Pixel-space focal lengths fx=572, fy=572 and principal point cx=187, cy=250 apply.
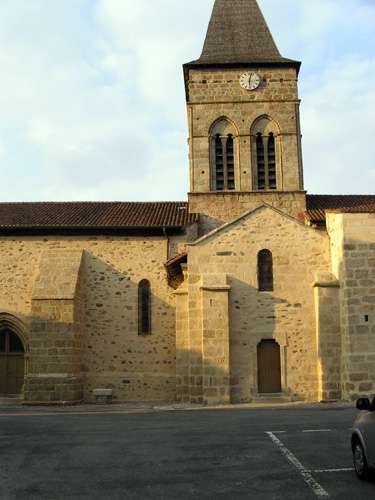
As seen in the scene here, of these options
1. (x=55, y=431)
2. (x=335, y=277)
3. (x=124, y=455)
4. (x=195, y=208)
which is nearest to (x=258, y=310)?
(x=335, y=277)

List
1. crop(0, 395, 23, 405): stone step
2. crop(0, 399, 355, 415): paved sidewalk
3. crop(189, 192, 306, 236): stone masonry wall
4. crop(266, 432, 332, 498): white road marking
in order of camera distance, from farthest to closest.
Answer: crop(189, 192, 306, 236): stone masonry wall
crop(0, 395, 23, 405): stone step
crop(0, 399, 355, 415): paved sidewalk
crop(266, 432, 332, 498): white road marking

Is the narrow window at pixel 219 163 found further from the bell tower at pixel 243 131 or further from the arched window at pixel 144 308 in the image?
the arched window at pixel 144 308

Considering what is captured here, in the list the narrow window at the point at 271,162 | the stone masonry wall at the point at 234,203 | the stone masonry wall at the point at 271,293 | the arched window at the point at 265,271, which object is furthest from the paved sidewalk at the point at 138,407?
the narrow window at the point at 271,162

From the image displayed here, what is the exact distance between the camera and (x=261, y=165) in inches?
937

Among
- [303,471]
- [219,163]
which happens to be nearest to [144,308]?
[219,163]

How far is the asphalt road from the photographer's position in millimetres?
6664

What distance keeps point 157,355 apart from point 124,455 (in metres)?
11.4

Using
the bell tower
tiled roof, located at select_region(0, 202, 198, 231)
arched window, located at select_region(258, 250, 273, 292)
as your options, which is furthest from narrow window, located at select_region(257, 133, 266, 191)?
arched window, located at select_region(258, 250, 273, 292)

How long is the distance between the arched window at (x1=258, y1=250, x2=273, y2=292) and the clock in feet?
30.3

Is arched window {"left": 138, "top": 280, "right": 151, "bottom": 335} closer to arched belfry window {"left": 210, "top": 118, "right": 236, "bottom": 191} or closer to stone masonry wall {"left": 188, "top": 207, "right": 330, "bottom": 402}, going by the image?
stone masonry wall {"left": 188, "top": 207, "right": 330, "bottom": 402}

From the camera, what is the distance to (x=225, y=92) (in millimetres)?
24188

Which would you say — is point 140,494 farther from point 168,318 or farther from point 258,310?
point 168,318

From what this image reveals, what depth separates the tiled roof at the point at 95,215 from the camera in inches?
822

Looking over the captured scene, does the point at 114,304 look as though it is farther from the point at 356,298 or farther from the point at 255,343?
the point at 356,298
